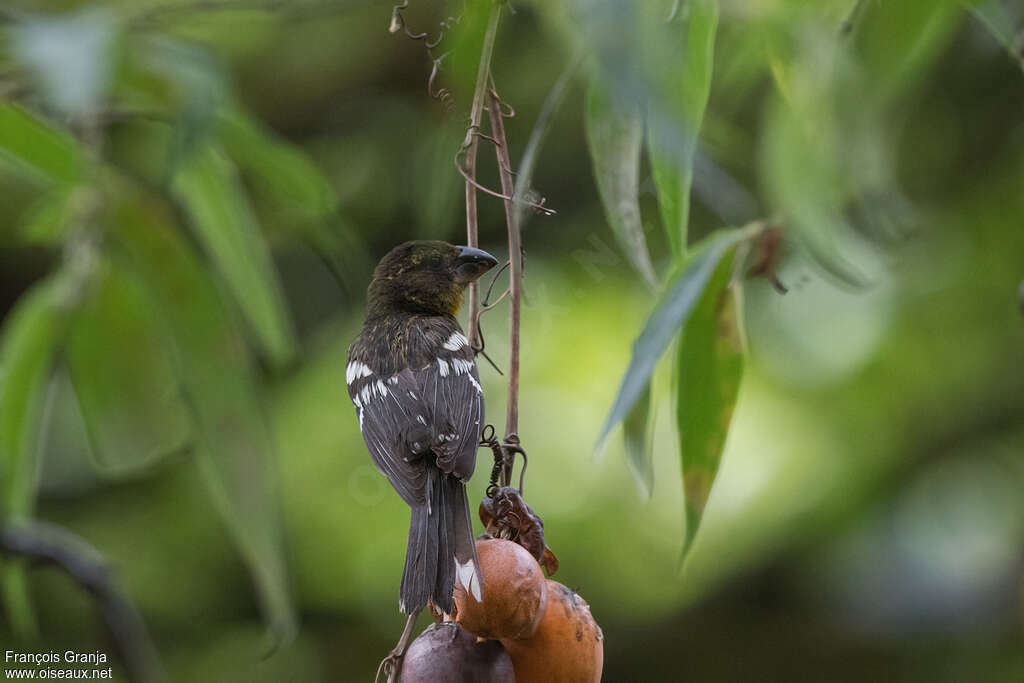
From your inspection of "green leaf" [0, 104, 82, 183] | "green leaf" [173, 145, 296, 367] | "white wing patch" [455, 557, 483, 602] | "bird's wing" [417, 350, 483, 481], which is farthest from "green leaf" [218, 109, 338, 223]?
"white wing patch" [455, 557, 483, 602]

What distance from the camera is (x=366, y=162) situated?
94.9 inches

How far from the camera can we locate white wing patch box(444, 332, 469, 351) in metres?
1.02

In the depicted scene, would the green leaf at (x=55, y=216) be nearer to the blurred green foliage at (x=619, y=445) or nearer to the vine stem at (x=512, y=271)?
the blurred green foliage at (x=619, y=445)

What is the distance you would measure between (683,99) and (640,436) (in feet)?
0.92

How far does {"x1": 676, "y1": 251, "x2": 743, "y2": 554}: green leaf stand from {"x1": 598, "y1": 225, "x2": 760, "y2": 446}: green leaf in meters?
0.02

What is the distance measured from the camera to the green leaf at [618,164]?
0.87 m

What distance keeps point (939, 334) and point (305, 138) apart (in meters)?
1.56

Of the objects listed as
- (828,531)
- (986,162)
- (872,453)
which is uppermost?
(986,162)

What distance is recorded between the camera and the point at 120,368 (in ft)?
4.48

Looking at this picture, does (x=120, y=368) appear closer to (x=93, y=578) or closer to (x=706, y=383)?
(x=93, y=578)

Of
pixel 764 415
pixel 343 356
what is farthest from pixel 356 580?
pixel 764 415

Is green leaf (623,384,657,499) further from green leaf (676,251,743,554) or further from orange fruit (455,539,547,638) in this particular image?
orange fruit (455,539,547,638)

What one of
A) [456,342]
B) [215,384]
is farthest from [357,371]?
[215,384]

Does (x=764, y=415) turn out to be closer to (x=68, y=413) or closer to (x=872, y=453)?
(x=872, y=453)
